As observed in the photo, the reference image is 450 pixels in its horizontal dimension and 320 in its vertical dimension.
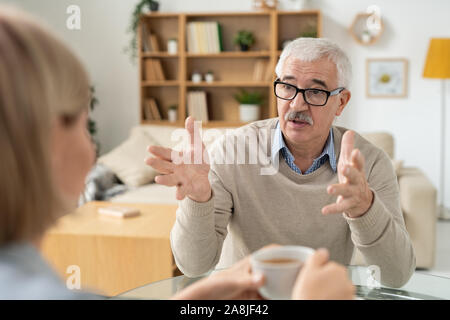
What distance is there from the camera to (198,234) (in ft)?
4.34

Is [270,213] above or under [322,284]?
under

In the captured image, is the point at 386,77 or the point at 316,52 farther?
the point at 386,77

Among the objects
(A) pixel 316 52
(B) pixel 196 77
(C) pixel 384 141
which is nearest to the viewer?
(A) pixel 316 52

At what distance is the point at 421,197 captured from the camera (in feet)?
10.3

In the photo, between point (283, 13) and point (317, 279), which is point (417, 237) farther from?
point (317, 279)

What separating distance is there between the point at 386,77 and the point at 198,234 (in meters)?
3.84

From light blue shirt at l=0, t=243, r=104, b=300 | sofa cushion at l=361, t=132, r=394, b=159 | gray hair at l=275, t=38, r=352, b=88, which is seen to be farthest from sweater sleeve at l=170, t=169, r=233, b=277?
sofa cushion at l=361, t=132, r=394, b=159

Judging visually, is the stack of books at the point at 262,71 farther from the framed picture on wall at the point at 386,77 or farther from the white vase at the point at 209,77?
the framed picture on wall at the point at 386,77

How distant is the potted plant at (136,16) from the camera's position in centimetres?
479

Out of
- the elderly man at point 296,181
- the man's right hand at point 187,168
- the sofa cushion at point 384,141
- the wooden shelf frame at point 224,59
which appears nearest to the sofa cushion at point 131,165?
the wooden shelf frame at point 224,59

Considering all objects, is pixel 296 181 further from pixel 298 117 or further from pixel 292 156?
pixel 298 117

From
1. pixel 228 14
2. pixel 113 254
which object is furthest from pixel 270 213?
pixel 228 14
